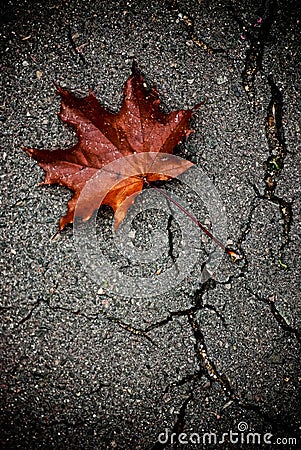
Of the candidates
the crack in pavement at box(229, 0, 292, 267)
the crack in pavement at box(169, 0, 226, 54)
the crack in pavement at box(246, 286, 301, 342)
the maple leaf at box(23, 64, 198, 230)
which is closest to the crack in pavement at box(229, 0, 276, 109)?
the crack in pavement at box(229, 0, 292, 267)

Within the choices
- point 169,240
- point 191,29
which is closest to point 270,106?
point 191,29

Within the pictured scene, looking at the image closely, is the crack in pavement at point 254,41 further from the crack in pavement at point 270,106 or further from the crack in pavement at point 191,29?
the crack in pavement at point 191,29

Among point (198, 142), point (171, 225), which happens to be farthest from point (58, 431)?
point (198, 142)

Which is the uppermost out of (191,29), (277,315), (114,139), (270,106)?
(191,29)

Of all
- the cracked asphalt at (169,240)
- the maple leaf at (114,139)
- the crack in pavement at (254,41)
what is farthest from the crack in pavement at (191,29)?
the maple leaf at (114,139)

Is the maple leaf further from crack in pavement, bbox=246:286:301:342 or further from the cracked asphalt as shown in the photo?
crack in pavement, bbox=246:286:301:342

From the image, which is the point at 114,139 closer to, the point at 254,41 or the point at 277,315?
the point at 254,41
